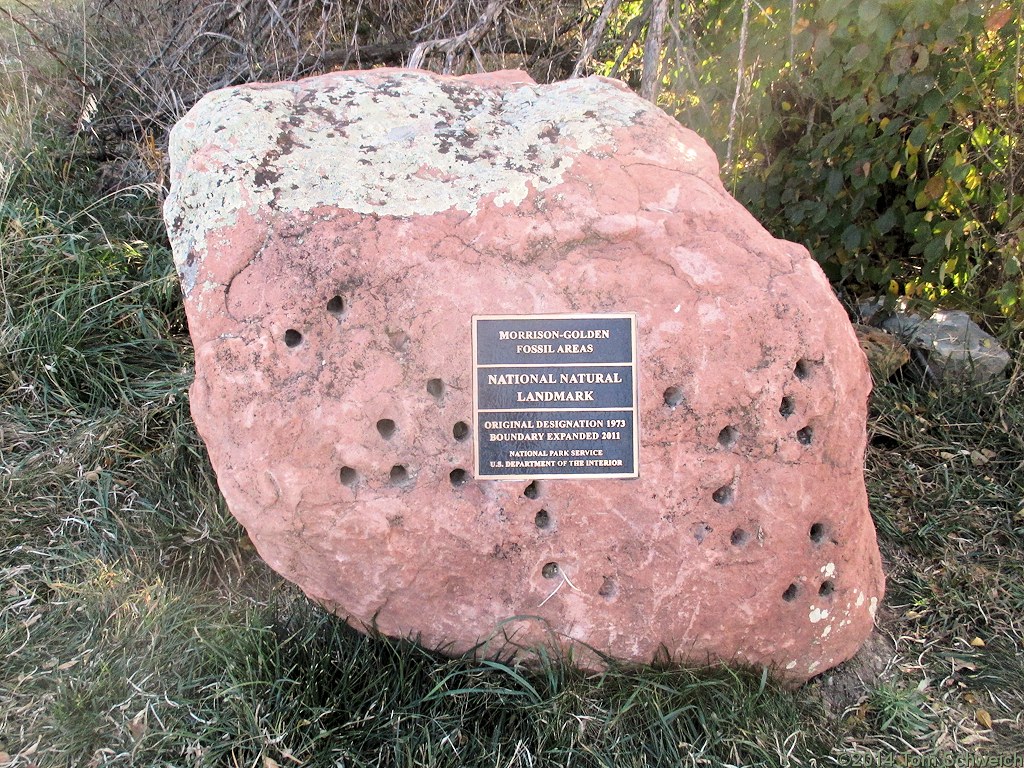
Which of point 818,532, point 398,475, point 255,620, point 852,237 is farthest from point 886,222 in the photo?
point 255,620

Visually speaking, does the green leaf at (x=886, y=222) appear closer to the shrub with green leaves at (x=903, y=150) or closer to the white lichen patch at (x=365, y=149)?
the shrub with green leaves at (x=903, y=150)

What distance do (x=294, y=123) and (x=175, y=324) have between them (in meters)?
1.55

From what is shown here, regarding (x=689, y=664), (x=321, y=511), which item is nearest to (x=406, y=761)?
(x=321, y=511)

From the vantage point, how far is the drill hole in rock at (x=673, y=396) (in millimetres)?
2213

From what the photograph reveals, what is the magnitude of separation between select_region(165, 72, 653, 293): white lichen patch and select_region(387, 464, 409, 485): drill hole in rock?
0.71 meters

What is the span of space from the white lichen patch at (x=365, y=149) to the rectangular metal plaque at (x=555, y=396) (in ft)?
1.26

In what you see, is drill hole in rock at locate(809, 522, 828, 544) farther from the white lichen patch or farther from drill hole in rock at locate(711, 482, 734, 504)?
the white lichen patch

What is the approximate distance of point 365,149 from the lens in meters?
2.27

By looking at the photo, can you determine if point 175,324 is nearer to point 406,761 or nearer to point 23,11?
point 406,761

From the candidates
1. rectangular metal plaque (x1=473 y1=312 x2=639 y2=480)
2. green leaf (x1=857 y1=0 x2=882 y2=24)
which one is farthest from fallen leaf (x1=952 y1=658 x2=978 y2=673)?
green leaf (x1=857 y1=0 x2=882 y2=24)

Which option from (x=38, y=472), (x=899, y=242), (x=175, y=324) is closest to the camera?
(x=38, y=472)

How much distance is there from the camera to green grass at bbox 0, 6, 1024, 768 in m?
2.18

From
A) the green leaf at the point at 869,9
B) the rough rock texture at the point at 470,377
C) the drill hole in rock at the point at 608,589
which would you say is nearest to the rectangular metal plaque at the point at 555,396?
the rough rock texture at the point at 470,377

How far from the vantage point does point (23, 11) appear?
4.57 m
